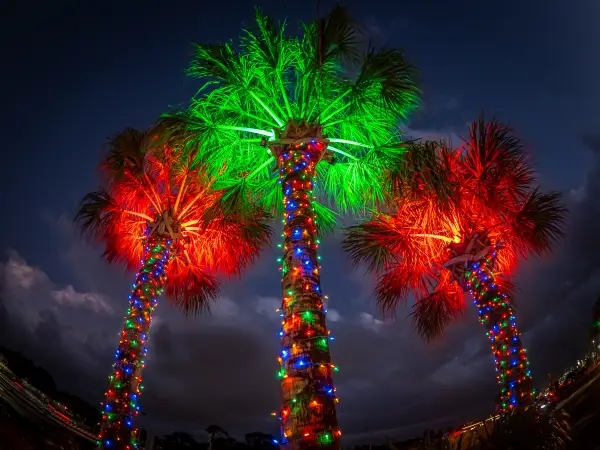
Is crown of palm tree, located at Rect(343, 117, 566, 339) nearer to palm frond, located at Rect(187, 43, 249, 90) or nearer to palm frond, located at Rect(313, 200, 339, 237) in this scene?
palm frond, located at Rect(313, 200, 339, 237)

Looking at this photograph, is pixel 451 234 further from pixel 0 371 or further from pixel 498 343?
pixel 0 371

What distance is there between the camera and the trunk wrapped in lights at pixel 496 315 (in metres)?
8.96

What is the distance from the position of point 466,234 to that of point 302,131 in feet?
18.2

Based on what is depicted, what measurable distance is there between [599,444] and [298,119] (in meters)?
7.36

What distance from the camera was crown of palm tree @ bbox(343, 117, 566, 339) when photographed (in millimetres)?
10613

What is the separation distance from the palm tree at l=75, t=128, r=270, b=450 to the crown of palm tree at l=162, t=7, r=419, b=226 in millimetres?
1131

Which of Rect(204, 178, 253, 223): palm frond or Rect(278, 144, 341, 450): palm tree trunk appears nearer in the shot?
Rect(278, 144, 341, 450): palm tree trunk

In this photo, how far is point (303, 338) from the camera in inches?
238

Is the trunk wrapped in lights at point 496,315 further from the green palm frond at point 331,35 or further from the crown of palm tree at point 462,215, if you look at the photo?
the green palm frond at point 331,35

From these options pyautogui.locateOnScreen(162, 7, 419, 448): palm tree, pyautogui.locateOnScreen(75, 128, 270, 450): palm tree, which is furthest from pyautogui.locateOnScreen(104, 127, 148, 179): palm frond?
pyautogui.locateOnScreen(162, 7, 419, 448): palm tree

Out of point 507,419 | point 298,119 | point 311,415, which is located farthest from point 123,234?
point 507,419

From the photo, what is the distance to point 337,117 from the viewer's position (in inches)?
424

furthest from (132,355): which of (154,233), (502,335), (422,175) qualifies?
(502,335)

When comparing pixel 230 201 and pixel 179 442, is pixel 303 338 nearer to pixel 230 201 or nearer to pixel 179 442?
pixel 230 201
